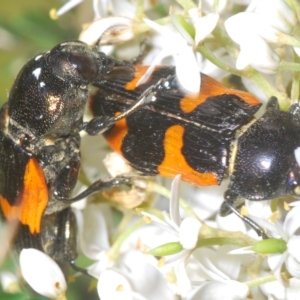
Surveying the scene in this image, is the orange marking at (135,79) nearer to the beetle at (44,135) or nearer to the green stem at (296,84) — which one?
the beetle at (44,135)

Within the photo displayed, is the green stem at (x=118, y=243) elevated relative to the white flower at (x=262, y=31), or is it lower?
lower

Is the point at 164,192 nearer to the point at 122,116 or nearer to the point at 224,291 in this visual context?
the point at 122,116

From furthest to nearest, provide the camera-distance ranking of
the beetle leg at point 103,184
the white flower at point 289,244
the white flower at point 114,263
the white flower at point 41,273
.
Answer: the beetle leg at point 103,184, the white flower at point 41,273, the white flower at point 114,263, the white flower at point 289,244

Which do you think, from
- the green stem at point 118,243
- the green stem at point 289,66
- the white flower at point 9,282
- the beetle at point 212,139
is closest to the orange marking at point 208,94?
the beetle at point 212,139

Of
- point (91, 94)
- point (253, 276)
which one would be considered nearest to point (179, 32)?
point (91, 94)

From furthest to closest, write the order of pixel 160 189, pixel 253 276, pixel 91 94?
pixel 91 94 < pixel 160 189 < pixel 253 276

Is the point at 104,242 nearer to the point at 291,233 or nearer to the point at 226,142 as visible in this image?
the point at 226,142

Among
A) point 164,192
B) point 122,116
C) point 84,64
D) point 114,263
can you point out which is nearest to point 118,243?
point 114,263
